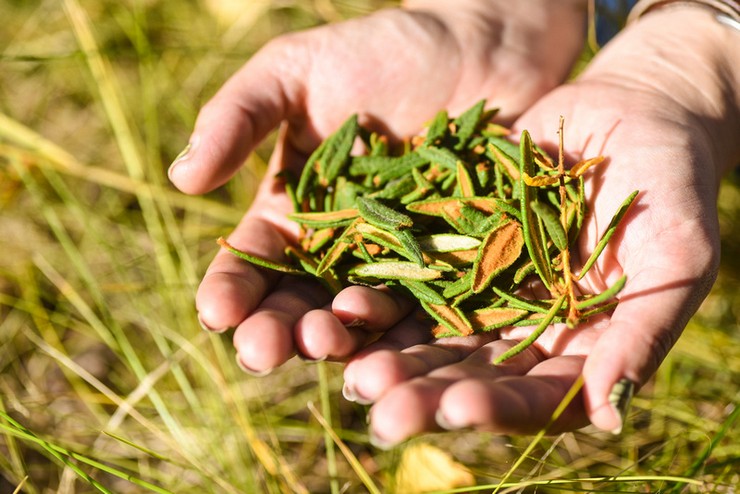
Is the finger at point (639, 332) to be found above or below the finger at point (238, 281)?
above

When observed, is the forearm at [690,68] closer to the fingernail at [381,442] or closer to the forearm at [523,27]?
the forearm at [523,27]

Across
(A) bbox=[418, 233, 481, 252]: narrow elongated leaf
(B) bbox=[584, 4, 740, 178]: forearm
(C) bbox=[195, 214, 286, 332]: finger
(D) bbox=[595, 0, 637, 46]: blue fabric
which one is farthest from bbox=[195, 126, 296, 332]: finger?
(D) bbox=[595, 0, 637, 46]: blue fabric

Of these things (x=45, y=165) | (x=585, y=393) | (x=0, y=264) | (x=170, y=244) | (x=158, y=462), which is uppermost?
(x=585, y=393)

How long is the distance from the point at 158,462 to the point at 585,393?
1.95 metres

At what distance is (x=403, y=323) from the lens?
185cm

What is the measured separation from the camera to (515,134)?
231 centimetres

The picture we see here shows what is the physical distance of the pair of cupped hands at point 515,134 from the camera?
142cm

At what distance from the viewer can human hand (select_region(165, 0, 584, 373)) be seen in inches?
65.2

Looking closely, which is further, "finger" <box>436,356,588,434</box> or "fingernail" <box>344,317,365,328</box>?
"fingernail" <box>344,317,365,328</box>

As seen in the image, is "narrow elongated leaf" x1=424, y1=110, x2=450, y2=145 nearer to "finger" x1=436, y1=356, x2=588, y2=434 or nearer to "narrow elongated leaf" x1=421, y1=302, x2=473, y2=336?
"narrow elongated leaf" x1=421, y1=302, x2=473, y2=336

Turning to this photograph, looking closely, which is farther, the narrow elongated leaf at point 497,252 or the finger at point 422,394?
the narrow elongated leaf at point 497,252

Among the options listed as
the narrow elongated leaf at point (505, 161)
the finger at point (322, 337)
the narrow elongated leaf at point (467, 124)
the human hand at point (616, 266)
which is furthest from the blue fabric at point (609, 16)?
the finger at point (322, 337)

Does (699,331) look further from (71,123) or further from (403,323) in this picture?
(71,123)

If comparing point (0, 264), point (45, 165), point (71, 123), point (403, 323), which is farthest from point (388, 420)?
point (71, 123)
